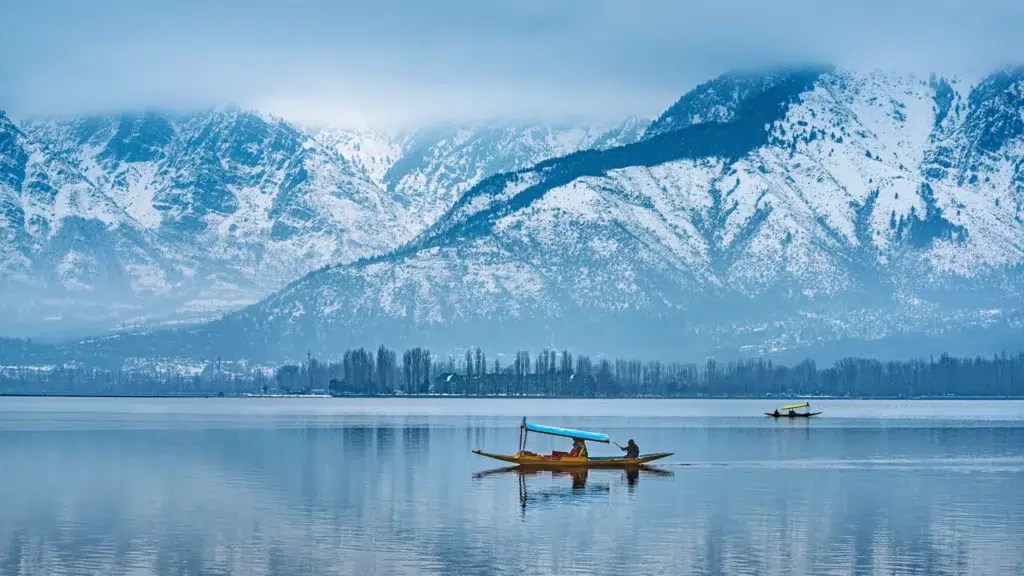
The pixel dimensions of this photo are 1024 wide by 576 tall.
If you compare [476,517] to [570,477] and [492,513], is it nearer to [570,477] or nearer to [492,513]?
[492,513]

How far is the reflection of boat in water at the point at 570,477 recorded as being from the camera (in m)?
108

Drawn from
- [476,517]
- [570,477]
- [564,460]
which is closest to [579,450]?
[564,460]

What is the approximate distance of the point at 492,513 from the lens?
98062mm

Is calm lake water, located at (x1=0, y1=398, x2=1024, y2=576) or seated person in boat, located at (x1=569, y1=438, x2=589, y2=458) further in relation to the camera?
seated person in boat, located at (x1=569, y1=438, x2=589, y2=458)

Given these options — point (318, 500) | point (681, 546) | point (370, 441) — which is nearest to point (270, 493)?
point (318, 500)

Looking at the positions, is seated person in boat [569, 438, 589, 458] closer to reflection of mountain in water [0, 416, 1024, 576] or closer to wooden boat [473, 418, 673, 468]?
wooden boat [473, 418, 673, 468]

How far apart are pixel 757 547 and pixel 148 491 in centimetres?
4207

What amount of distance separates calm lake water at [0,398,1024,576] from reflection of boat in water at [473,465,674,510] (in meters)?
0.31

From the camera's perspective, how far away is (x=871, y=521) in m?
94.3

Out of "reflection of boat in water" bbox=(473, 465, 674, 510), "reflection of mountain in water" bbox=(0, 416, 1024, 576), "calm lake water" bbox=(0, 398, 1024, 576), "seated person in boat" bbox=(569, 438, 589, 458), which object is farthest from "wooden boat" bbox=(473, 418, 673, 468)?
"reflection of mountain in water" bbox=(0, 416, 1024, 576)

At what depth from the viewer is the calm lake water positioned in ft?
258

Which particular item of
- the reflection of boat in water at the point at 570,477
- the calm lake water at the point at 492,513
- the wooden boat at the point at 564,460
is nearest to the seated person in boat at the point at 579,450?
the wooden boat at the point at 564,460

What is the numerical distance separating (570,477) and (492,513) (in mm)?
29045

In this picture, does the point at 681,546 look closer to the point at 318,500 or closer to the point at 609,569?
the point at 609,569
